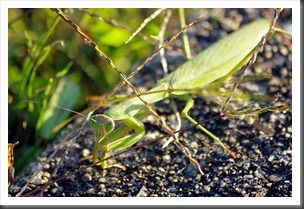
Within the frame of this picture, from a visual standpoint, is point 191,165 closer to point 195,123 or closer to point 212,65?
point 195,123

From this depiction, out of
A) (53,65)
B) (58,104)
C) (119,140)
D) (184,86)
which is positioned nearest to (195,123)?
(184,86)

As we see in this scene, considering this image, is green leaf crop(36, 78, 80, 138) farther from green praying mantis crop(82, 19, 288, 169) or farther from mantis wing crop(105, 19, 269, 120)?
mantis wing crop(105, 19, 269, 120)

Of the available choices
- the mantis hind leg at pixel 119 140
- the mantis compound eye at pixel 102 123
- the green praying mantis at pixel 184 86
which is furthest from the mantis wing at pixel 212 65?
the mantis compound eye at pixel 102 123

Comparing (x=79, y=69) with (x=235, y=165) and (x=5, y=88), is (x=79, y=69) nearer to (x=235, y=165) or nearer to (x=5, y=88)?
(x=5, y=88)

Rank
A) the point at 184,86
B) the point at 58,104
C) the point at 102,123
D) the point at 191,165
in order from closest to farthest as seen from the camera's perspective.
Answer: the point at 102,123 → the point at 191,165 → the point at 184,86 → the point at 58,104

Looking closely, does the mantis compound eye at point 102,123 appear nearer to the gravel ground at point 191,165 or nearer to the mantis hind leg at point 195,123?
the gravel ground at point 191,165

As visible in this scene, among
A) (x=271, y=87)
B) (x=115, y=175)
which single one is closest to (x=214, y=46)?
(x=271, y=87)
